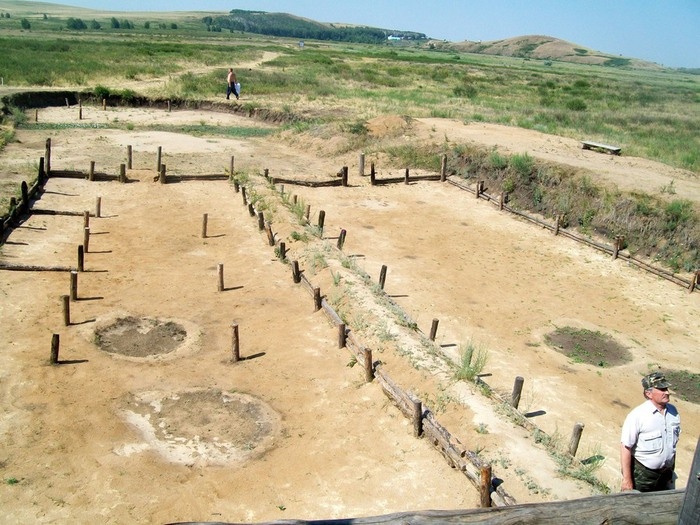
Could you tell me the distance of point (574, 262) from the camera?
774 inches

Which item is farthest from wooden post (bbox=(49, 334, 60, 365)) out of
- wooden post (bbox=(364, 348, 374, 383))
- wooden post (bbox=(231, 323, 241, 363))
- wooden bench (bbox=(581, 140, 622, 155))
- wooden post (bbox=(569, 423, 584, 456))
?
wooden bench (bbox=(581, 140, 622, 155))

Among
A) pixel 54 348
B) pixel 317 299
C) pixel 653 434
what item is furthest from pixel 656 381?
pixel 54 348

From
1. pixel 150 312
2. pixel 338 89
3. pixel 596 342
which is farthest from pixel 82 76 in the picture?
pixel 596 342

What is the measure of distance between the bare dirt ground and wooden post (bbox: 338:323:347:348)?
24 cm

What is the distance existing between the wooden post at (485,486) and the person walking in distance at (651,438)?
2007 mm

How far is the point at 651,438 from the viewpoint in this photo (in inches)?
251

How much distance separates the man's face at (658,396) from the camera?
6.27 meters

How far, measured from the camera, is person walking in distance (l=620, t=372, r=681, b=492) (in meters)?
6.34

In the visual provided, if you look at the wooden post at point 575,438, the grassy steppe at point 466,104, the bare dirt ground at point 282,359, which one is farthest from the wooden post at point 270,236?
the wooden post at point 575,438

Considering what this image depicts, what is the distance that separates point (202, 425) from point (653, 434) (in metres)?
7.00

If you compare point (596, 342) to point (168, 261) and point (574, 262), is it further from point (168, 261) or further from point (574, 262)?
point (168, 261)

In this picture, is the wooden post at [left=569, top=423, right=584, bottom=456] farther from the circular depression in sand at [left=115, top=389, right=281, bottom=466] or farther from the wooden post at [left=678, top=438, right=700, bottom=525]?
the wooden post at [left=678, top=438, right=700, bottom=525]

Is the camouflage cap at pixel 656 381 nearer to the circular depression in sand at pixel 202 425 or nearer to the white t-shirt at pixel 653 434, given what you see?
the white t-shirt at pixel 653 434

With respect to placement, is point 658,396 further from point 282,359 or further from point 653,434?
point 282,359
